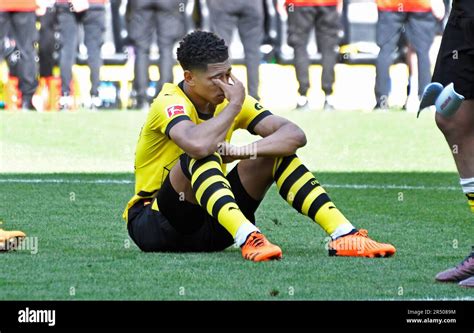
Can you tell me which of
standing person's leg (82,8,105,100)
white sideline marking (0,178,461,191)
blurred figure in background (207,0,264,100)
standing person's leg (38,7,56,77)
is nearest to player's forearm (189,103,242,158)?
white sideline marking (0,178,461,191)

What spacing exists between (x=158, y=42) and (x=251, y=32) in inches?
49.3

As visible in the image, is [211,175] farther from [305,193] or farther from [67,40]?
[67,40]

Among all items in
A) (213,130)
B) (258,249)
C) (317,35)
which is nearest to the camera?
(258,249)

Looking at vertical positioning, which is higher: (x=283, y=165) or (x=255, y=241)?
(x=283, y=165)

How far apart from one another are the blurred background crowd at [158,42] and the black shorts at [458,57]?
1126 cm

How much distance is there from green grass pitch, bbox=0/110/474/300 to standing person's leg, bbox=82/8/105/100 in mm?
1810

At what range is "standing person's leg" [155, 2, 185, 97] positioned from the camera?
59.0ft

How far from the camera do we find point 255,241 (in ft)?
23.0

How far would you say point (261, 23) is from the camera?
59.8ft

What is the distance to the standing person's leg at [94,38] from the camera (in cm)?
1862

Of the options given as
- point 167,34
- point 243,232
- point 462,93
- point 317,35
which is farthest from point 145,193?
point 317,35

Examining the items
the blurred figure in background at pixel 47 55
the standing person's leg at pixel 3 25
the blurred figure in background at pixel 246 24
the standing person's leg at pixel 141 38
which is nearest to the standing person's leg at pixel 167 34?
the standing person's leg at pixel 141 38
